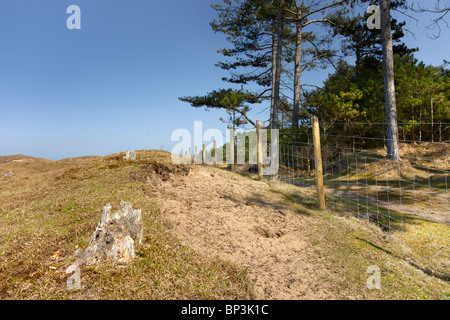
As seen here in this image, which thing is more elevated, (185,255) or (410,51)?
(410,51)

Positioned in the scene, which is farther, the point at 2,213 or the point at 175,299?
the point at 2,213

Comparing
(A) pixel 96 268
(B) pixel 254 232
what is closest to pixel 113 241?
(A) pixel 96 268

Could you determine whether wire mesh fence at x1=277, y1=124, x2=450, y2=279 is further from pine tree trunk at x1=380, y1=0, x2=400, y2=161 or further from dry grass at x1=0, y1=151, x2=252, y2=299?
dry grass at x1=0, y1=151, x2=252, y2=299

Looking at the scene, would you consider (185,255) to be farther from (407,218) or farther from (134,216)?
(407,218)

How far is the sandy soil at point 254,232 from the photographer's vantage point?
3.06 m

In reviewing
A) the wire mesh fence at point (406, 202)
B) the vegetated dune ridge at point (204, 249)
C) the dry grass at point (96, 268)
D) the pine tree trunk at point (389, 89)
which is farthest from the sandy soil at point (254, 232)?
the pine tree trunk at point (389, 89)

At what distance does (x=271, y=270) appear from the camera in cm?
327

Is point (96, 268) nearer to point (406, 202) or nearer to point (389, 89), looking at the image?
point (406, 202)

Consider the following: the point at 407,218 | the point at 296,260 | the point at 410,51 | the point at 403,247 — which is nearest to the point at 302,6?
the point at 410,51

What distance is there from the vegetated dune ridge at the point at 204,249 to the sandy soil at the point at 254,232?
0.06ft

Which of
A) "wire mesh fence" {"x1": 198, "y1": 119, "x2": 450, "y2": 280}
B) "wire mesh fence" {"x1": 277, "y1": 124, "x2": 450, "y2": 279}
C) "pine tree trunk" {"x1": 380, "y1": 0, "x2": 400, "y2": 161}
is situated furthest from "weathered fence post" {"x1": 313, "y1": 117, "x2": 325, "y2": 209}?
"pine tree trunk" {"x1": 380, "y1": 0, "x2": 400, "y2": 161}

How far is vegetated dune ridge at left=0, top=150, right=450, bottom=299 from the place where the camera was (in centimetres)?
278

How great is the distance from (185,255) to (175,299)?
2.49ft

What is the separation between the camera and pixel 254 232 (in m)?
4.46
